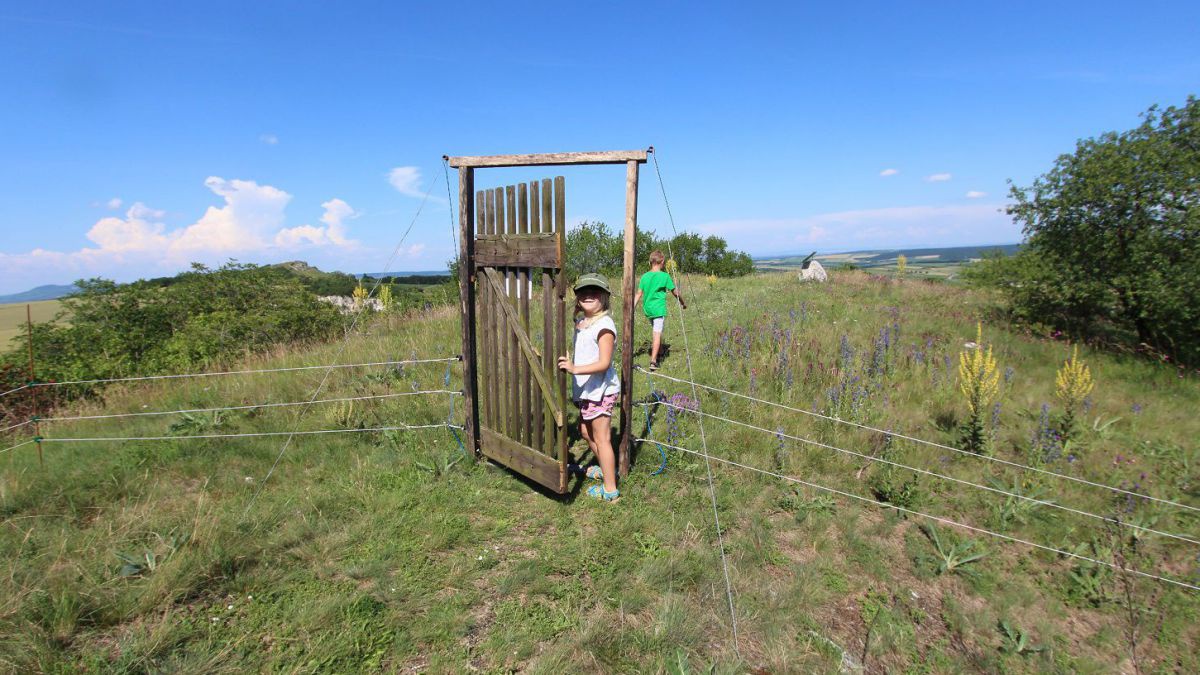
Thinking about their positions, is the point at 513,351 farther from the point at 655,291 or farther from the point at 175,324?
the point at 175,324

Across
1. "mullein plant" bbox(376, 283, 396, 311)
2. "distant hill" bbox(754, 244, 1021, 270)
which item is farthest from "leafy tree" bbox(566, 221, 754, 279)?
"mullein plant" bbox(376, 283, 396, 311)

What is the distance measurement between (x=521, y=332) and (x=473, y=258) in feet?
3.11

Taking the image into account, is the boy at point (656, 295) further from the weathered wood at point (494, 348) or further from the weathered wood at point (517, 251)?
the weathered wood at point (517, 251)

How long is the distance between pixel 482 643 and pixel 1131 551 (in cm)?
496

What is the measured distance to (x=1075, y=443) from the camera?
517cm

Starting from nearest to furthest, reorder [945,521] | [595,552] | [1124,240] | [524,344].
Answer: [595,552], [945,521], [524,344], [1124,240]

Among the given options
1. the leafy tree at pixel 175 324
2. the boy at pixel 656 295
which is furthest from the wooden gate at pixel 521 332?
the leafy tree at pixel 175 324

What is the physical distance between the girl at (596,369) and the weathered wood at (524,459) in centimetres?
42

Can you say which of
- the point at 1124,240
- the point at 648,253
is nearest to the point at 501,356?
the point at 1124,240

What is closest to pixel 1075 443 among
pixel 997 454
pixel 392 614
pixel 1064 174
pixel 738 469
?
pixel 997 454

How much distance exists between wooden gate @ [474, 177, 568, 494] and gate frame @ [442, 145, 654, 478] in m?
0.10

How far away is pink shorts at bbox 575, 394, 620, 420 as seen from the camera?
13.3 ft

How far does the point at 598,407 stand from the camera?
161 inches

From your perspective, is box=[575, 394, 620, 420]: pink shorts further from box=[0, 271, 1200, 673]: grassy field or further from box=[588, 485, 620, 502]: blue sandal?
box=[0, 271, 1200, 673]: grassy field
